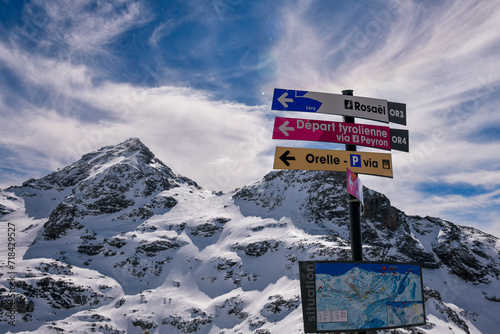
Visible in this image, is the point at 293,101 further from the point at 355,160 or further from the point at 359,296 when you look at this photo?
the point at 359,296

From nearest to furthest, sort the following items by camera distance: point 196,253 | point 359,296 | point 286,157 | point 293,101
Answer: point 359,296
point 286,157
point 293,101
point 196,253

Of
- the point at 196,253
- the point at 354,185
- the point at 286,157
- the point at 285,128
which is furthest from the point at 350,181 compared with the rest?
the point at 196,253

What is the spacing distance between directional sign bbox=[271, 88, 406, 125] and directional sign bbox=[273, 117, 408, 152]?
0.91 feet

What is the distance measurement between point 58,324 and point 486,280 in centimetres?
13752

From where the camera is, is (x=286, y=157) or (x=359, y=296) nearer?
(x=359, y=296)

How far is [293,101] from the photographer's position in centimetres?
748

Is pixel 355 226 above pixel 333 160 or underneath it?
underneath

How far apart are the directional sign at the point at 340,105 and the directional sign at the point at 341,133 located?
0.91 ft

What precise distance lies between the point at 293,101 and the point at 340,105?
3.88 ft

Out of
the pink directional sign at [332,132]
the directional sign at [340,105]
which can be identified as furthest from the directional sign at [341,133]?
the directional sign at [340,105]

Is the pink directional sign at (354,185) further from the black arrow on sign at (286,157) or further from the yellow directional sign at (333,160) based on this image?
the black arrow on sign at (286,157)

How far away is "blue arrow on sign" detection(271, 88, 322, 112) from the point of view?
7.39 metres

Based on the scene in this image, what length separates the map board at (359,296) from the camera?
21.3 feet

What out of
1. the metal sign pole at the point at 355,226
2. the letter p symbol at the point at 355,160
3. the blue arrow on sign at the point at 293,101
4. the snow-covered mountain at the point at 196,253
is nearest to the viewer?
the metal sign pole at the point at 355,226
